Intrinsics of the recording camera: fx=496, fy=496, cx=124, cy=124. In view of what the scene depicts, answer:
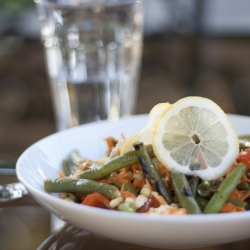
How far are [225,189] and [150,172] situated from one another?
168 mm

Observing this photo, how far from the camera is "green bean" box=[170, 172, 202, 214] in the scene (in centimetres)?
97

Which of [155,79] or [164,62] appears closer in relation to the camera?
[155,79]

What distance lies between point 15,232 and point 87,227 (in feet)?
0.81

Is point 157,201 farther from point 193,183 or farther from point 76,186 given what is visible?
point 76,186

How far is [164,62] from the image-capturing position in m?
4.55

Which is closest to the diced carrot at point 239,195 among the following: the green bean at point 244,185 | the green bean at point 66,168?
the green bean at point 244,185

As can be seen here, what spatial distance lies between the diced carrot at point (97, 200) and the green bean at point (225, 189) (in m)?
0.21

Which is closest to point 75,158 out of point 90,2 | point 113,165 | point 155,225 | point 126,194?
point 113,165

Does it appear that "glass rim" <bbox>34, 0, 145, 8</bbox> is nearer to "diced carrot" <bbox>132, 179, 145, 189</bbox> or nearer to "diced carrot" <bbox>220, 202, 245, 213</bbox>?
"diced carrot" <bbox>132, 179, 145, 189</bbox>

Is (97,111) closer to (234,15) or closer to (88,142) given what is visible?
(88,142)

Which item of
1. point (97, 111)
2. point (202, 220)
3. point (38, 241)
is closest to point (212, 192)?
point (202, 220)

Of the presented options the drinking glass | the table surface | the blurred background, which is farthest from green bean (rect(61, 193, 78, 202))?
the blurred background

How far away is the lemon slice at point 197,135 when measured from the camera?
42.5 inches

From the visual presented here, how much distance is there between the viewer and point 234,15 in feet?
17.6
